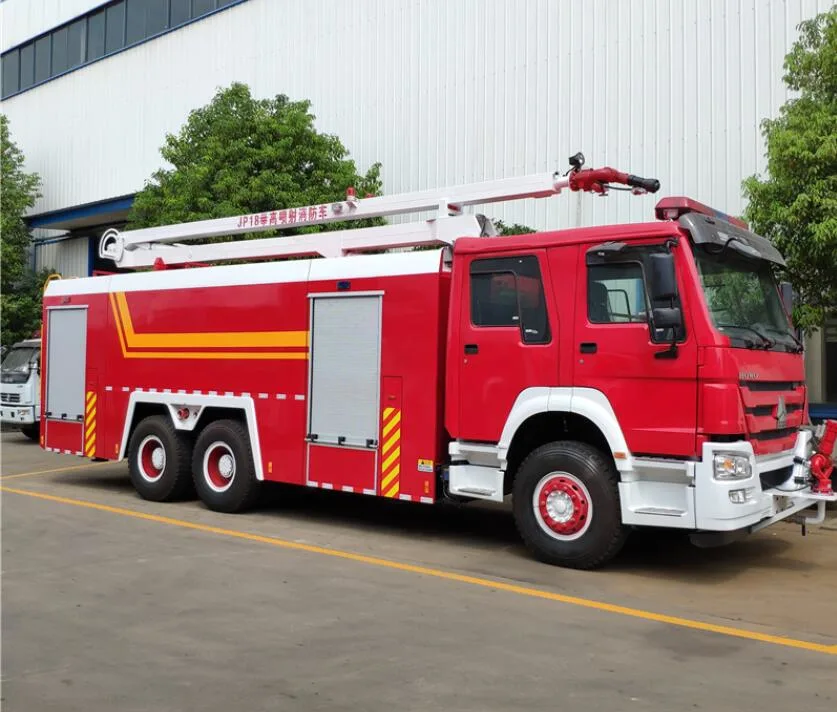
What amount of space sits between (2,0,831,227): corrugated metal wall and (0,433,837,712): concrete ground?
7023 mm

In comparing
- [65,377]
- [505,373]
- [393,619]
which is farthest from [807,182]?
[65,377]

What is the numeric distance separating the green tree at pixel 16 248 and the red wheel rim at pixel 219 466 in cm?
1763

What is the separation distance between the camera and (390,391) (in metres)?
8.42

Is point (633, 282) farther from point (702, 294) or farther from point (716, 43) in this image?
point (716, 43)

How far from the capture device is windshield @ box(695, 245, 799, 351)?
22.8 feet

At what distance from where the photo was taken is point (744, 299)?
24.4 feet

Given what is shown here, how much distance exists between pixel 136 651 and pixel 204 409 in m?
5.29

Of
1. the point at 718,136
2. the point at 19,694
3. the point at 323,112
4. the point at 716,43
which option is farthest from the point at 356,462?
the point at 323,112

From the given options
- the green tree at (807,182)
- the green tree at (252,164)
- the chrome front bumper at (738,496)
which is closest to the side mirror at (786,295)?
the green tree at (807,182)

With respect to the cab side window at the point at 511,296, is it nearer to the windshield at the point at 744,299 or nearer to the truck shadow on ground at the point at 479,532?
the windshield at the point at 744,299

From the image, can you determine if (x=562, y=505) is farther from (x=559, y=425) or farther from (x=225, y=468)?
(x=225, y=468)

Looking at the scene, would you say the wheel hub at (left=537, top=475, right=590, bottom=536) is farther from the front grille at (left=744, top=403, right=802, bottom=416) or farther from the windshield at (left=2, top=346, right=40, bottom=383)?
the windshield at (left=2, top=346, right=40, bottom=383)

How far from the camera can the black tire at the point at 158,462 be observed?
10.5 meters

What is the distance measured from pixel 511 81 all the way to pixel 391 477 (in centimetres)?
1033
